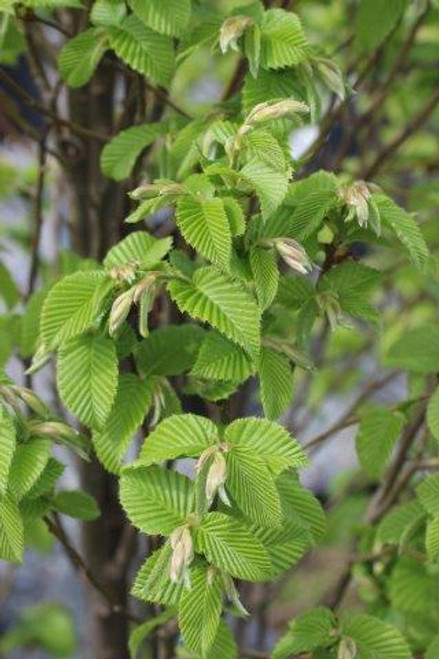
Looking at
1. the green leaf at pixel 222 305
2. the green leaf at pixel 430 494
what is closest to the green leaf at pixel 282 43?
the green leaf at pixel 222 305

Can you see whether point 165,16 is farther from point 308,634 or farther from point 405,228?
point 308,634

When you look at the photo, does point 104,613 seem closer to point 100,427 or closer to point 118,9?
point 100,427

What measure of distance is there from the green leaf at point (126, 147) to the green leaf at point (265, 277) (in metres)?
0.41

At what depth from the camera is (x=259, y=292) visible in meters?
0.95

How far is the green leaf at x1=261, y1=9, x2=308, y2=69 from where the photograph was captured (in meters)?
1.08

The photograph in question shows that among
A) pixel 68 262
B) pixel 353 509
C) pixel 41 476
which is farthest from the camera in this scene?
pixel 353 509

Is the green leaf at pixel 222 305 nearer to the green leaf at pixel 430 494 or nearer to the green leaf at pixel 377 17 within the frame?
the green leaf at pixel 430 494

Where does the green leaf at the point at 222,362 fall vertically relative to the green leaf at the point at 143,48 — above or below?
below

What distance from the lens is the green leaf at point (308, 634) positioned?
1.12 metres

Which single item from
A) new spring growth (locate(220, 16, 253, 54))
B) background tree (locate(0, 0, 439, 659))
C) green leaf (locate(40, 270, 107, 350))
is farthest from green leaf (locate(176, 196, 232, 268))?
new spring growth (locate(220, 16, 253, 54))

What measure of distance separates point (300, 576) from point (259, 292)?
3281 mm

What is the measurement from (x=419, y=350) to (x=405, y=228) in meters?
0.39

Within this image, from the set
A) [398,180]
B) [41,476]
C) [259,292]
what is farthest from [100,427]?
[398,180]

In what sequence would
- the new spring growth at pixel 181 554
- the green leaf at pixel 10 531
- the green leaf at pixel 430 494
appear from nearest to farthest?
the new spring growth at pixel 181 554 → the green leaf at pixel 10 531 → the green leaf at pixel 430 494
